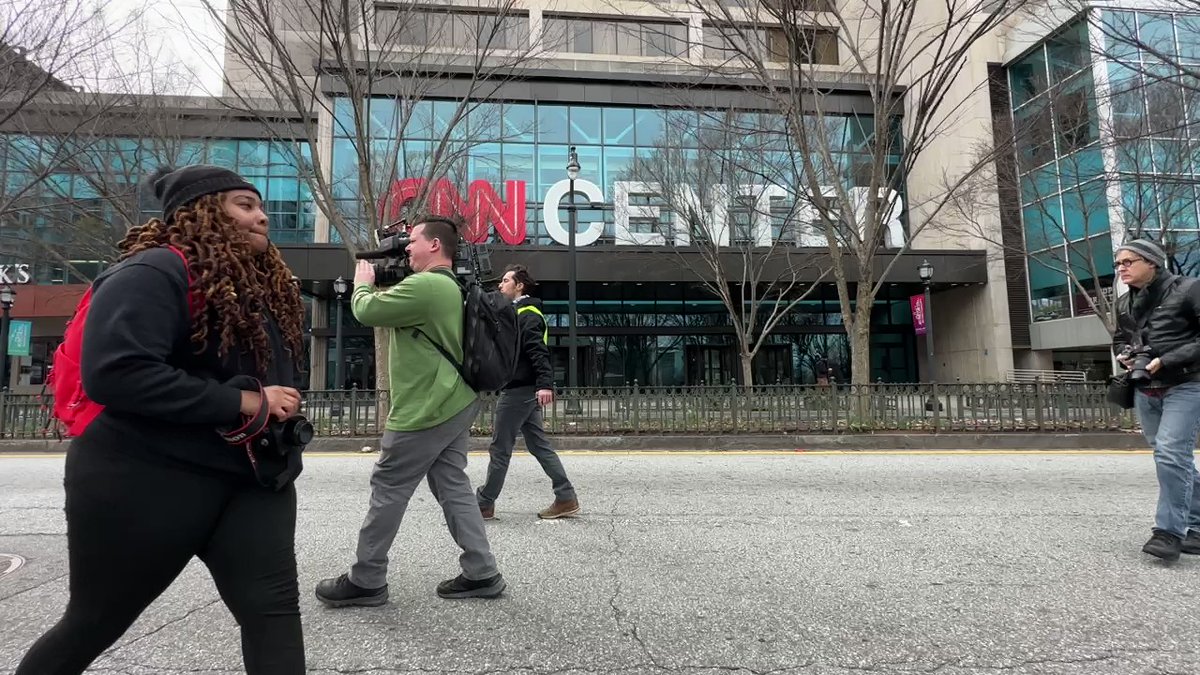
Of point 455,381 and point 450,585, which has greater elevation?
point 455,381

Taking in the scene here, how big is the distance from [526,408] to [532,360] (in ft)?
1.21

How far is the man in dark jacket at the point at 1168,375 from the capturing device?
12.2 ft

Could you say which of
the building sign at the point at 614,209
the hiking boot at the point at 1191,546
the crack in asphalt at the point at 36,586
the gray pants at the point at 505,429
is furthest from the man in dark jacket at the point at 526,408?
the building sign at the point at 614,209

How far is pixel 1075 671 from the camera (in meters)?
2.49

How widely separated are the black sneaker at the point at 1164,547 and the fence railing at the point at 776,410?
718 cm

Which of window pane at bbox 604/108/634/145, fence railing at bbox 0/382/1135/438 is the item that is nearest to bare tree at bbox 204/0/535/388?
fence railing at bbox 0/382/1135/438

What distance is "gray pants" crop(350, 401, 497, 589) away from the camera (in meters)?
3.06

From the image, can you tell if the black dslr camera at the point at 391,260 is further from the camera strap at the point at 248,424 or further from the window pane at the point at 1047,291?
the window pane at the point at 1047,291

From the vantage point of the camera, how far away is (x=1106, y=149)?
13.8 m

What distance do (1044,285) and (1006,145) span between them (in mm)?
14946

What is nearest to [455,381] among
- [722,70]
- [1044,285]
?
[722,70]

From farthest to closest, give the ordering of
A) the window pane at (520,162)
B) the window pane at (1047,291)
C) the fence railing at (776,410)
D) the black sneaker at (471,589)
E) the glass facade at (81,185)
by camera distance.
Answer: the window pane at (520,162), the window pane at (1047,291), the glass facade at (81,185), the fence railing at (776,410), the black sneaker at (471,589)

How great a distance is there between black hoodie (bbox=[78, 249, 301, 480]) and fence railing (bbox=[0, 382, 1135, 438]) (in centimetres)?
925

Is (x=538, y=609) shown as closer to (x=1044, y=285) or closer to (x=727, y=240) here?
(x=727, y=240)
